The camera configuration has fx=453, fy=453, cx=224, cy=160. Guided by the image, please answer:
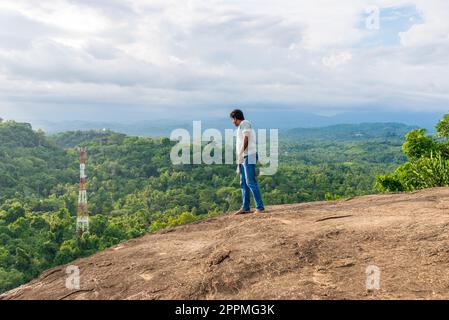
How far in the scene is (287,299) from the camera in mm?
4488

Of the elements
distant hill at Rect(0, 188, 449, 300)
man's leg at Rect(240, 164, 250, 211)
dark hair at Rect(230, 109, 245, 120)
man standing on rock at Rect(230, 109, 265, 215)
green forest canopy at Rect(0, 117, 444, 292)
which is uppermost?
dark hair at Rect(230, 109, 245, 120)

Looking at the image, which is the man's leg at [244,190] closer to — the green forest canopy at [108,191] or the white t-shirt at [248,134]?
the white t-shirt at [248,134]

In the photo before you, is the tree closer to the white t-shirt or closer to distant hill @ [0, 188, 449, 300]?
distant hill @ [0, 188, 449, 300]

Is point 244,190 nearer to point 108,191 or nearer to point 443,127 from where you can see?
point 443,127

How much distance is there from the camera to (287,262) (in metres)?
5.38

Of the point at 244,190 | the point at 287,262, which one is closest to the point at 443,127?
the point at 244,190

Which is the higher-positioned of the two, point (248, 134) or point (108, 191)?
point (248, 134)

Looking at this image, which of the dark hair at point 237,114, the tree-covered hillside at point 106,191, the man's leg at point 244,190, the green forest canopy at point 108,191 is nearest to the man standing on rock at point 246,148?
the dark hair at point 237,114

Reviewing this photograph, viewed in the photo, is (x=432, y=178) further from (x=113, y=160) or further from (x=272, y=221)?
(x=113, y=160)

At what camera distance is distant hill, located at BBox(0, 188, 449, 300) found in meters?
4.68

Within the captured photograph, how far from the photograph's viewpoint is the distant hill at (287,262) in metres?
4.68

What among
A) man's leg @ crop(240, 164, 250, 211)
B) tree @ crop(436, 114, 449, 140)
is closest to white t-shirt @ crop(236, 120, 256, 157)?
man's leg @ crop(240, 164, 250, 211)

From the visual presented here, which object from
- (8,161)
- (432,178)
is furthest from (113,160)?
(432,178)
